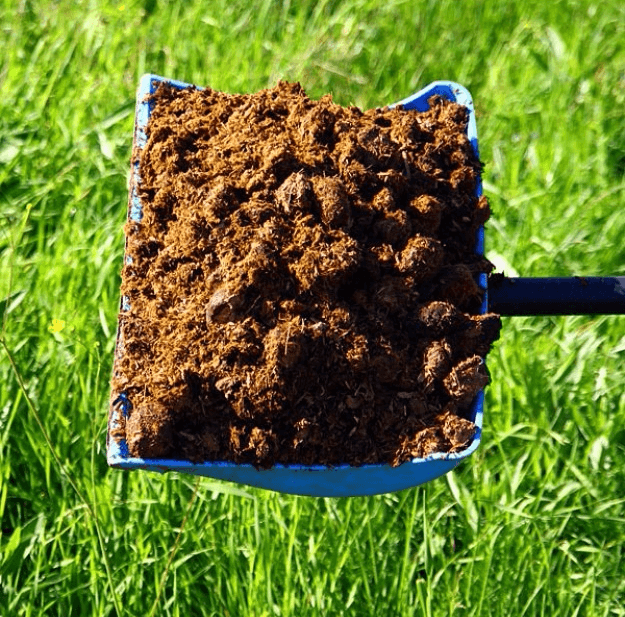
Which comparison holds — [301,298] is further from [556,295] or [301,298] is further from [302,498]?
[302,498]

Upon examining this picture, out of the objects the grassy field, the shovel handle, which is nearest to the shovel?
the shovel handle

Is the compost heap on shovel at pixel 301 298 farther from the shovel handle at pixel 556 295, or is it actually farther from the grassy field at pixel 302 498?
the grassy field at pixel 302 498

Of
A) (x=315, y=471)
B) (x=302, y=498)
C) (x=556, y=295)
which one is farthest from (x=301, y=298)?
(x=302, y=498)

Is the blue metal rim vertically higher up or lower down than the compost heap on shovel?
lower down

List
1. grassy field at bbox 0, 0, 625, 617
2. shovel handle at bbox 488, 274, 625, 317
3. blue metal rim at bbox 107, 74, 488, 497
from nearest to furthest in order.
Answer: blue metal rim at bbox 107, 74, 488, 497
shovel handle at bbox 488, 274, 625, 317
grassy field at bbox 0, 0, 625, 617

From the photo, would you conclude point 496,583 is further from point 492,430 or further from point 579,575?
point 492,430

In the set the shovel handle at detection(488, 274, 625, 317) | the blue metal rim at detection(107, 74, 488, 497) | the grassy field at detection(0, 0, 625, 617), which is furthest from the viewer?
the grassy field at detection(0, 0, 625, 617)

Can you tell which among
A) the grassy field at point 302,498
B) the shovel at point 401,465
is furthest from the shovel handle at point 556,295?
the grassy field at point 302,498

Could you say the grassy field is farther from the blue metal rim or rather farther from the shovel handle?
the shovel handle
